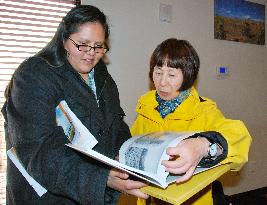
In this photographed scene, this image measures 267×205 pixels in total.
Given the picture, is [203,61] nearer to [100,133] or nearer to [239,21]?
[239,21]

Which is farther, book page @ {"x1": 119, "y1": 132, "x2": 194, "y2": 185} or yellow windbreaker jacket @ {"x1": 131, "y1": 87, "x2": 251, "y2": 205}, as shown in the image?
yellow windbreaker jacket @ {"x1": 131, "y1": 87, "x2": 251, "y2": 205}

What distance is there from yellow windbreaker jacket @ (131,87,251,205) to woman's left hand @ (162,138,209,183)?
0.53 ft

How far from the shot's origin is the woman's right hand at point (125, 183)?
2.80 ft

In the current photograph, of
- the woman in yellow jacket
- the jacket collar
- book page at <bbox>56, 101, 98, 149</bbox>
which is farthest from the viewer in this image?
the jacket collar

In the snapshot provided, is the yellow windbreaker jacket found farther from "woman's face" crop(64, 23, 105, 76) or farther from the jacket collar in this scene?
"woman's face" crop(64, 23, 105, 76)

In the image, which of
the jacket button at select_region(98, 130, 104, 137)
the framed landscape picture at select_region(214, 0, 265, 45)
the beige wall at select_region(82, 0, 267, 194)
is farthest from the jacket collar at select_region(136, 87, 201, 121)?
the framed landscape picture at select_region(214, 0, 265, 45)

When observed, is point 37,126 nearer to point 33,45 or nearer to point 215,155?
point 215,155

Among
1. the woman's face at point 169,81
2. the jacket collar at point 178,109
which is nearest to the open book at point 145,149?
the jacket collar at point 178,109

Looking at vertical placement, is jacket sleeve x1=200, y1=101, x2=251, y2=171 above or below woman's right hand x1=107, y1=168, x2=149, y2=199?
above

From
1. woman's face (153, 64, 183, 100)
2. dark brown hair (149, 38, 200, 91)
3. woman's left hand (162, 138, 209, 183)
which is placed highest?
dark brown hair (149, 38, 200, 91)

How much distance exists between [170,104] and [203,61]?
1628mm

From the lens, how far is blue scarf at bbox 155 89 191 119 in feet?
4.84

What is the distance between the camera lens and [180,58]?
1.52 m

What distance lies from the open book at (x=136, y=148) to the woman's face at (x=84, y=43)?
0.24 meters
